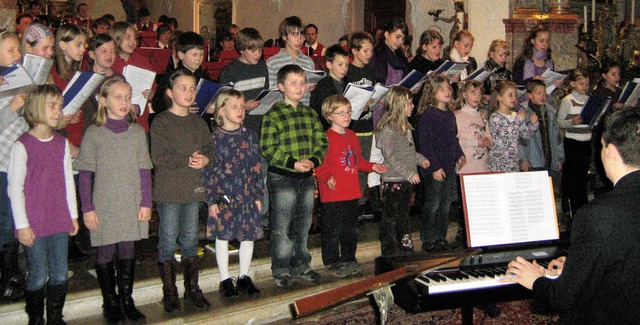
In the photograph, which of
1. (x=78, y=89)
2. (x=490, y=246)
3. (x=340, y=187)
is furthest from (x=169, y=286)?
(x=490, y=246)

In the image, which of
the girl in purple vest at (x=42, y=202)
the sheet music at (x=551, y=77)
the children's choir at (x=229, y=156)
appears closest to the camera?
the girl in purple vest at (x=42, y=202)

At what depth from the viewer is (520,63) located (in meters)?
7.20

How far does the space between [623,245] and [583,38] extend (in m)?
7.35

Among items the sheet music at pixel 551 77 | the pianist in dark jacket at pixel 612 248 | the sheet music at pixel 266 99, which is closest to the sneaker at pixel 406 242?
the sheet music at pixel 266 99

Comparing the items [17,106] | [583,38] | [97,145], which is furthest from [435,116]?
→ [583,38]

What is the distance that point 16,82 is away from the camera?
380 cm

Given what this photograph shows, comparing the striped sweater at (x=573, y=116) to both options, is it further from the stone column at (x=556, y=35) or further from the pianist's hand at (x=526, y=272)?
the pianist's hand at (x=526, y=272)

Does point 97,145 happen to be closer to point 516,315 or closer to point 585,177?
point 516,315

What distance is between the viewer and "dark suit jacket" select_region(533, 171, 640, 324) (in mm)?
2252

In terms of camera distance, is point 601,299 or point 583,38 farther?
point 583,38

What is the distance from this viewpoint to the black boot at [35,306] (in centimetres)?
364

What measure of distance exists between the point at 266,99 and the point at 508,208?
1.99 metres

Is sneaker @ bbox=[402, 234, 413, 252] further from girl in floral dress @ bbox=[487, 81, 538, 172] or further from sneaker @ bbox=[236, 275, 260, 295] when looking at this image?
sneaker @ bbox=[236, 275, 260, 295]

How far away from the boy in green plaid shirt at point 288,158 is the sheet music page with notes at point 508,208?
4.17ft
